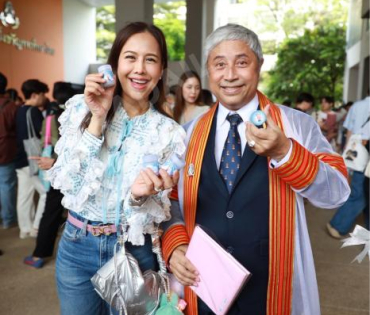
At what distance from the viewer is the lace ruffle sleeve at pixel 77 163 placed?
1.37 metres

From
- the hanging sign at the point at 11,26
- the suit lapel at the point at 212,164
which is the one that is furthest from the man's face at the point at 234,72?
the hanging sign at the point at 11,26

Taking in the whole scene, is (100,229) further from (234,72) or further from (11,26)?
(11,26)

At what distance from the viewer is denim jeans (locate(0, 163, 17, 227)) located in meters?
4.48

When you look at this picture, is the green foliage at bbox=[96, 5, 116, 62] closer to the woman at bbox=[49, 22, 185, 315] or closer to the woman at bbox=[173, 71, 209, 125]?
the woman at bbox=[173, 71, 209, 125]

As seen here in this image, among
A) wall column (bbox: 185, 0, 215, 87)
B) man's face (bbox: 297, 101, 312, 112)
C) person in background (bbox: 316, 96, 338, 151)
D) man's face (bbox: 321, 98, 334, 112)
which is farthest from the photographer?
wall column (bbox: 185, 0, 215, 87)

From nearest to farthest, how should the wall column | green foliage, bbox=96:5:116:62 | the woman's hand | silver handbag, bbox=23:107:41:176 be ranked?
the woman's hand < silver handbag, bbox=23:107:41:176 < the wall column < green foliage, bbox=96:5:116:62

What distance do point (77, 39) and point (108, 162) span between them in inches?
643

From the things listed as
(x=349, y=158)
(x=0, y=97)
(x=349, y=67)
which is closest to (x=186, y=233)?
(x=349, y=158)

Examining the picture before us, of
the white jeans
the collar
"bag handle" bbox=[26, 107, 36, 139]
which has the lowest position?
the white jeans

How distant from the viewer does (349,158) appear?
429cm

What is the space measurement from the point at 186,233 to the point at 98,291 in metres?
0.41

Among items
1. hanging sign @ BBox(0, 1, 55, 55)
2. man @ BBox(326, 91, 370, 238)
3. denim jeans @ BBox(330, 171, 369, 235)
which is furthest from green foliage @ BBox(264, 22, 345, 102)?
denim jeans @ BBox(330, 171, 369, 235)

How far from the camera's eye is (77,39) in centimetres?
1633

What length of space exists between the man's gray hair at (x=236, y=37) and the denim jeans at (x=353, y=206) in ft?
11.2
